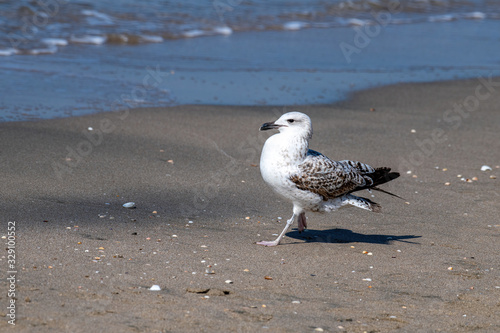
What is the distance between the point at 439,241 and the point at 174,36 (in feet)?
35.1

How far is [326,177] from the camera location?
5.50 meters

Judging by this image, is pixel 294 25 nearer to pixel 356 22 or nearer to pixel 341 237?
pixel 356 22

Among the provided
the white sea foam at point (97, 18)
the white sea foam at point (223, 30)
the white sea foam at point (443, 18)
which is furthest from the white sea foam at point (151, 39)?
the white sea foam at point (443, 18)

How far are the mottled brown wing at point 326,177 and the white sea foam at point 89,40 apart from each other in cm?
924

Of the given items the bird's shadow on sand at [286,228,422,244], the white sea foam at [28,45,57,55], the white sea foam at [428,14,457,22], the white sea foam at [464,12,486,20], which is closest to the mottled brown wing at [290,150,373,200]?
the bird's shadow on sand at [286,228,422,244]

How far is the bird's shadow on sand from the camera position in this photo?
19.0 ft

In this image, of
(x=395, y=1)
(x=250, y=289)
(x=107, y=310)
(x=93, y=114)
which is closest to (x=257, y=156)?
(x=93, y=114)

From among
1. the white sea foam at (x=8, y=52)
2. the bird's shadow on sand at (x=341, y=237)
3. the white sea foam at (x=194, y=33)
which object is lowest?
the white sea foam at (x=194, y=33)

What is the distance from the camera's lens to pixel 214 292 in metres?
4.26

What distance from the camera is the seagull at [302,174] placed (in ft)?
17.6

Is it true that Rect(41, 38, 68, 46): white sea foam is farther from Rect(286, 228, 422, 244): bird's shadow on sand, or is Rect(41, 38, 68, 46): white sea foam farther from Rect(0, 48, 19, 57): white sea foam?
Rect(286, 228, 422, 244): bird's shadow on sand

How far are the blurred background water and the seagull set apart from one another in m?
4.18

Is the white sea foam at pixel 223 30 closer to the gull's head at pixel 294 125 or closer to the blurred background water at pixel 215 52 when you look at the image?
the blurred background water at pixel 215 52

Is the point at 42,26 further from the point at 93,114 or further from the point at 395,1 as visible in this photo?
the point at 395,1
